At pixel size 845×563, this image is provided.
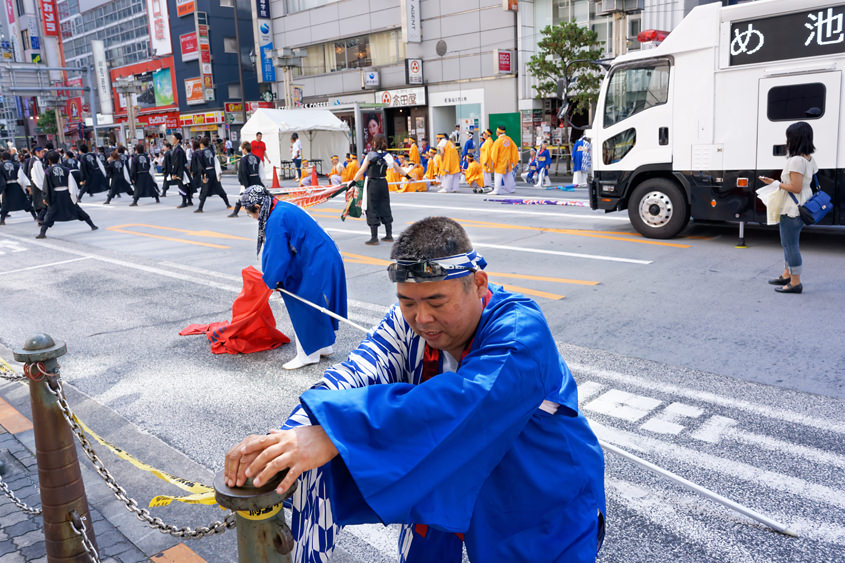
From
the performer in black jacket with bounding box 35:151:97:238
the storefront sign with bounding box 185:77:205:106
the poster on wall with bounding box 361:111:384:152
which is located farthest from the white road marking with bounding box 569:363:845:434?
the storefront sign with bounding box 185:77:205:106

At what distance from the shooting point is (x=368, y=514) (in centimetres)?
150

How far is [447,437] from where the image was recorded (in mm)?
1429

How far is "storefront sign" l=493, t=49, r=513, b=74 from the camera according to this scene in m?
28.8

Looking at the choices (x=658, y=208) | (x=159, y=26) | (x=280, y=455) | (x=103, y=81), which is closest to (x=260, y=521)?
(x=280, y=455)

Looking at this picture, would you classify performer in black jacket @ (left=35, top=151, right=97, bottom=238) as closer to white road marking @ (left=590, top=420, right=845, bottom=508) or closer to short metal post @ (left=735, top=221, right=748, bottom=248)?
short metal post @ (left=735, top=221, right=748, bottom=248)

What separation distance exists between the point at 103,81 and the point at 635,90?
58424 mm

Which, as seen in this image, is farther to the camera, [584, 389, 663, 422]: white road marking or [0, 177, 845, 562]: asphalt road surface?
[584, 389, 663, 422]: white road marking

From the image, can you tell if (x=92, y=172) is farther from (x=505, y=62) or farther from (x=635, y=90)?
(x=635, y=90)

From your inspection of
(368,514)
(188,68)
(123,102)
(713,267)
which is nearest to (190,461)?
(368,514)

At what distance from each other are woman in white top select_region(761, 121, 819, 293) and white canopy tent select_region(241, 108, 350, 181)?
22084mm

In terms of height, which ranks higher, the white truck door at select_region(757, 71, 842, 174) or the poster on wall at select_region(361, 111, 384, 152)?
the poster on wall at select_region(361, 111, 384, 152)

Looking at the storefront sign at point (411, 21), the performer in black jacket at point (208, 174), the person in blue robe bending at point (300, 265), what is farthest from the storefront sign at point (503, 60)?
the person in blue robe bending at point (300, 265)

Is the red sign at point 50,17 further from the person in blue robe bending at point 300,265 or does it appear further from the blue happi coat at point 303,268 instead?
the blue happi coat at point 303,268

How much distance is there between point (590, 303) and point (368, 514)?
6.04 metres
